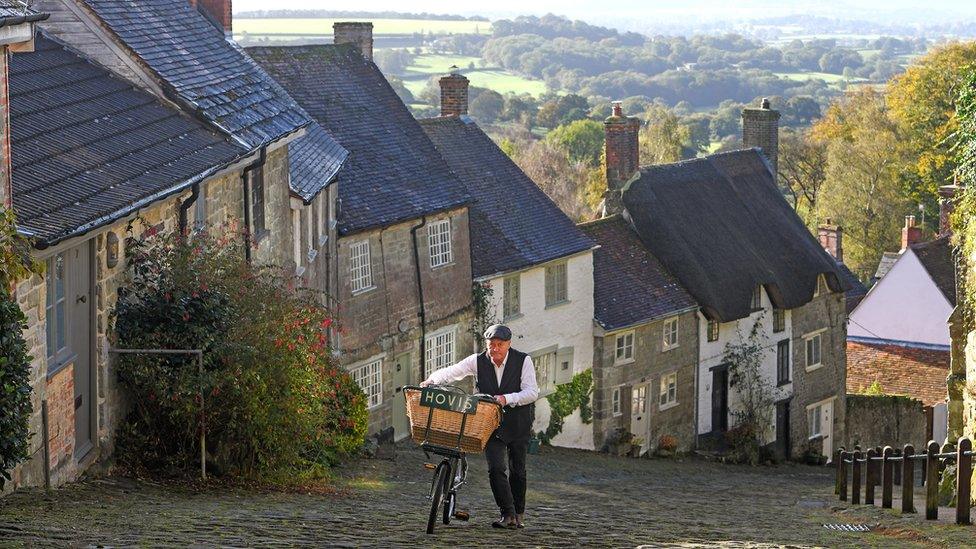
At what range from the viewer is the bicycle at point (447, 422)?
1217 cm

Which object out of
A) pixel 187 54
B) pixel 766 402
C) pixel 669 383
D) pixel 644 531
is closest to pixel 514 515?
pixel 644 531

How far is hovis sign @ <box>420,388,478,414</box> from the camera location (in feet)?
39.8

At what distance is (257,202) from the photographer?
20719 mm

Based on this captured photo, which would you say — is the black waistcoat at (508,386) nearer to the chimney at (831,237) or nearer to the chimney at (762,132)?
the chimney at (762,132)

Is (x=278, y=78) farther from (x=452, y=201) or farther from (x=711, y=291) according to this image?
(x=711, y=291)

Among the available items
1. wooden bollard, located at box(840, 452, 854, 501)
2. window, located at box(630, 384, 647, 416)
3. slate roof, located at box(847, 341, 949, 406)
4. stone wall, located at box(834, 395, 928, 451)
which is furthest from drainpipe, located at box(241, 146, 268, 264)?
slate roof, located at box(847, 341, 949, 406)

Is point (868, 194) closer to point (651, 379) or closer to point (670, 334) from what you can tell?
point (670, 334)

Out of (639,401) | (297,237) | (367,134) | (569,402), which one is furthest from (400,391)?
(639,401)

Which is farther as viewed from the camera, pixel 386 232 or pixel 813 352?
pixel 813 352

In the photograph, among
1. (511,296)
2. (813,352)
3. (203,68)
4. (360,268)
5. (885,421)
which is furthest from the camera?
(885,421)

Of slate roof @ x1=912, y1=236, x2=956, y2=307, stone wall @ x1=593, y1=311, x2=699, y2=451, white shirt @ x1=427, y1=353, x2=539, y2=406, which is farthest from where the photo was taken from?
slate roof @ x1=912, y1=236, x2=956, y2=307

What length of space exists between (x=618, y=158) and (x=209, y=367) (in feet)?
83.6

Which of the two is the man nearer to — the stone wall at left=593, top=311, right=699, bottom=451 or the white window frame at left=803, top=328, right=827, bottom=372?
the stone wall at left=593, top=311, right=699, bottom=451

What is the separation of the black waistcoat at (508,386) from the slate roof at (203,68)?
6622 millimetres
